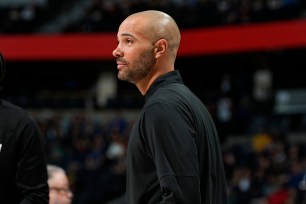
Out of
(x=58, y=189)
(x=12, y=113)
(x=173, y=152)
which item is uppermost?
(x=12, y=113)

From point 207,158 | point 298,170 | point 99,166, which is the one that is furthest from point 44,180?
point 99,166

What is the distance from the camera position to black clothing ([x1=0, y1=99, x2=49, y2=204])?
2.99 metres

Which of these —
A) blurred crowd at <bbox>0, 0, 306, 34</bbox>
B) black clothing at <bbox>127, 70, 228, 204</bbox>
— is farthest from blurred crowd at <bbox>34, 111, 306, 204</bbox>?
black clothing at <bbox>127, 70, 228, 204</bbox>

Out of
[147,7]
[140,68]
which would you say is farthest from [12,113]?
[147,7]

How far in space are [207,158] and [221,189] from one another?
0.16 metres

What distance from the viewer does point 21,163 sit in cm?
299

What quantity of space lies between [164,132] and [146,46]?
39 cm

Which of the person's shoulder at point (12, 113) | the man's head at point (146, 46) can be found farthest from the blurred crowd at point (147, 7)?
the man's head at point (146, 46)

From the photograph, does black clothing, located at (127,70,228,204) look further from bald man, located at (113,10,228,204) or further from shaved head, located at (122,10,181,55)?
shaved head, located at (122,10,181,55)

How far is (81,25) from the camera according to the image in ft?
66.0

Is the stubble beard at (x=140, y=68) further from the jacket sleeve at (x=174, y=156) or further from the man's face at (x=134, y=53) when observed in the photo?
the jacket sleeve at (x=174, y=156)

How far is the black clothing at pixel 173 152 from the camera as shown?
8.20 ft

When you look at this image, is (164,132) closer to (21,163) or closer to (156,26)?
(156,26)

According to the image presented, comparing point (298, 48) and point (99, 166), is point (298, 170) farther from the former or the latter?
point (298, 48)
